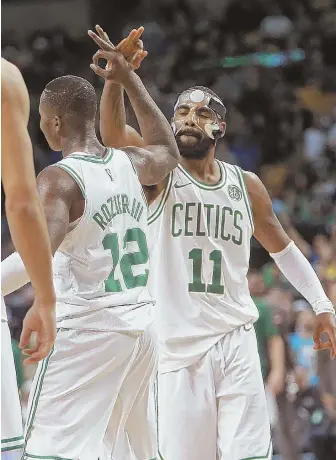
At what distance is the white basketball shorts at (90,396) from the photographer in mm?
3771

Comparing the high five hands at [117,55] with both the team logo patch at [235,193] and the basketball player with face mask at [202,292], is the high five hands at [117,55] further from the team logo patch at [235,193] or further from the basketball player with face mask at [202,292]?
the team logo patch at [235,193]

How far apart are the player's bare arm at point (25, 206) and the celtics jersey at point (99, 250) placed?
0.89 metres

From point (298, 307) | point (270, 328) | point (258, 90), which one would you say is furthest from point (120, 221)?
point (258, 90)

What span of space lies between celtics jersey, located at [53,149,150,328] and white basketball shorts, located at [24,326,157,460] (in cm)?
15

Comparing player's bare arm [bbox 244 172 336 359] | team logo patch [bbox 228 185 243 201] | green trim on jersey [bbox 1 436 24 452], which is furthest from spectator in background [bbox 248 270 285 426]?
green trim on jersey [bbox 1 436 24 452]

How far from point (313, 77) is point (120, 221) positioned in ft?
31.6

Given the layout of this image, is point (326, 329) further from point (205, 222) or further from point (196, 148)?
point (196, 148)

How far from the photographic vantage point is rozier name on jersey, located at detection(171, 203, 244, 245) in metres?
4.80

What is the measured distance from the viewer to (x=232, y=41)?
13586 mm

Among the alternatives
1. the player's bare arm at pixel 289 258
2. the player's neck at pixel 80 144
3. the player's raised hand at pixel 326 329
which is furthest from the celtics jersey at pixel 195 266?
the player's neck at pixel 80 144

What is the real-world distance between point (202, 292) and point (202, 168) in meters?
0.73

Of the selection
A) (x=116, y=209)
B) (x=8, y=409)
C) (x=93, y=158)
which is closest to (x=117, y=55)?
(x=93, y=158)

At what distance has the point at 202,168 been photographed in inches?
198

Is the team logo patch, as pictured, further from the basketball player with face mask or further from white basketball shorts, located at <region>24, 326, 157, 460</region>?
white basketball shorts, located at <region>24, 326, 157, 460</region>
